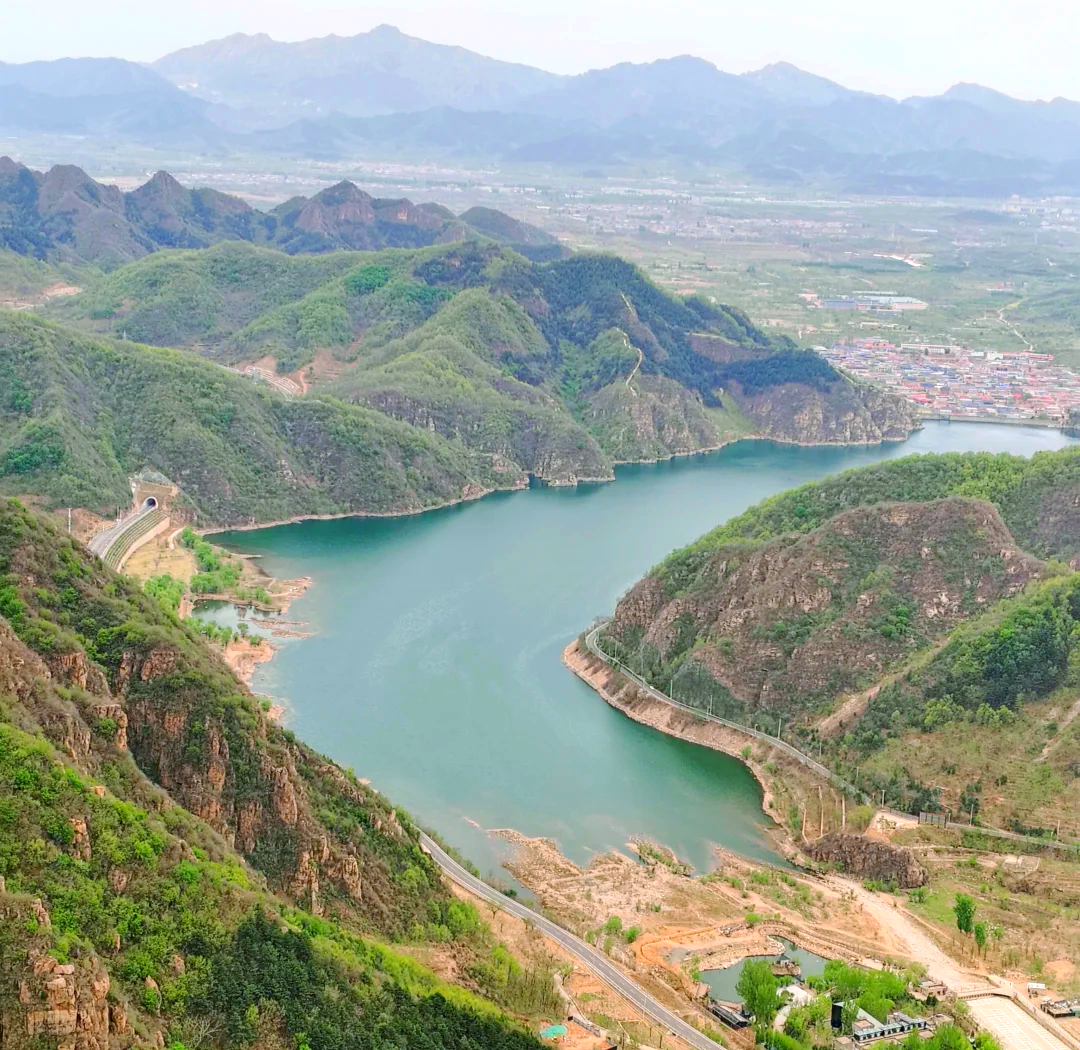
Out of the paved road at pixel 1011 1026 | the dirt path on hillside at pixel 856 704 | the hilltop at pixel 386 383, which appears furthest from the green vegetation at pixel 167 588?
the paved road at pixel 1011 1026

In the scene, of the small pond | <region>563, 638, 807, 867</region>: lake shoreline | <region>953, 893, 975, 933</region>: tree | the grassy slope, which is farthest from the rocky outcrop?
the grassy slope

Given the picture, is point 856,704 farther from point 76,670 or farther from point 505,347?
point 505,347

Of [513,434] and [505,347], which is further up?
[505,347]

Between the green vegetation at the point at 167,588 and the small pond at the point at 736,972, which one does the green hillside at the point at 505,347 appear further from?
the small pond at the point at 736,972

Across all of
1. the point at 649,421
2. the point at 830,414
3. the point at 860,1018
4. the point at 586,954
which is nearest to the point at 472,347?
the point at 649,421

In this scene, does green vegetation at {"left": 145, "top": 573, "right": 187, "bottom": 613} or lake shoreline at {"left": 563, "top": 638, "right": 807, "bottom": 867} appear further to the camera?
green vegetation at {"left": 145, "top": 573, "right": 187, "bottom": 613}

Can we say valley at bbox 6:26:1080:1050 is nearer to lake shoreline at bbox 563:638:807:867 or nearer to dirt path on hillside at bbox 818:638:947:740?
lake shoreline at bbox 563:638:807:867

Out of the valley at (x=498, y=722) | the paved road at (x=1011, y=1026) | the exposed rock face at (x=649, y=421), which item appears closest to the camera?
the valley at (x=498, y=722)
